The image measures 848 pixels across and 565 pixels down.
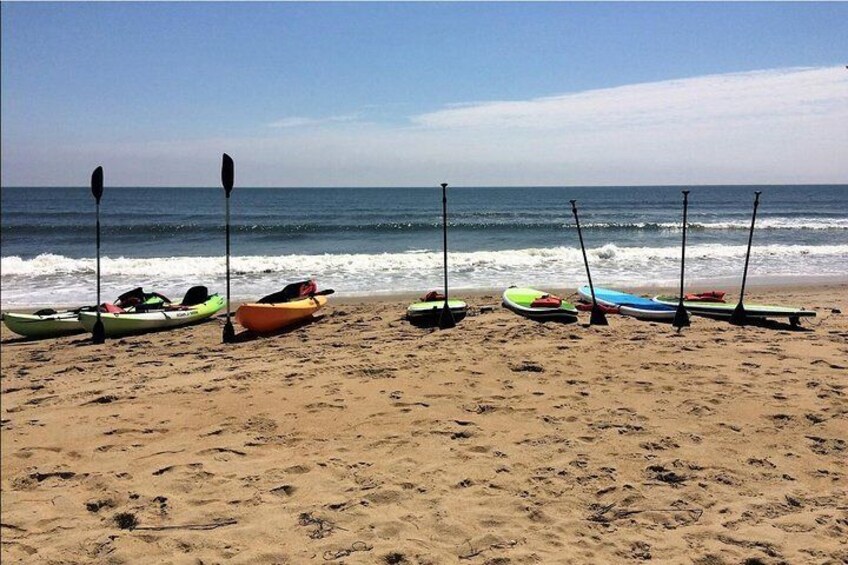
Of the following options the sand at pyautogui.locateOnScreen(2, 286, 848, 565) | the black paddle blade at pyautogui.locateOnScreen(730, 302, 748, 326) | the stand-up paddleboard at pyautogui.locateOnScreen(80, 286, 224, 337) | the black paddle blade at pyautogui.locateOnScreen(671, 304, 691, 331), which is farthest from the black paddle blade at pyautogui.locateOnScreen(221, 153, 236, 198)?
the black paddle blade at pyautogui.locateOnScreen(730, 302, 748, 326)

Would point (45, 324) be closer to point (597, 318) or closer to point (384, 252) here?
point (597, 318)

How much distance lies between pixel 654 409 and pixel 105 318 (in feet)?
23.7

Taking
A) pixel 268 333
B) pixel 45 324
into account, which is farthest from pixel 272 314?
pixel 45 324

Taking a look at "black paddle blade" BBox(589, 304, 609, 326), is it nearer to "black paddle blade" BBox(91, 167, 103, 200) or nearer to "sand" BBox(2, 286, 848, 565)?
"sand" BBox(2, 286, 848, 565)

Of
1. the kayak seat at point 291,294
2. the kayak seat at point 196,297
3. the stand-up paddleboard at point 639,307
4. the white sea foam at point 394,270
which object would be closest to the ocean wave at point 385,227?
the white sea foam at point 394,270

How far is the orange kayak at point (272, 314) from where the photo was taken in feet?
28.7

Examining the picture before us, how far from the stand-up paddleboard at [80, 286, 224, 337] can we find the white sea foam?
2156 millimetres

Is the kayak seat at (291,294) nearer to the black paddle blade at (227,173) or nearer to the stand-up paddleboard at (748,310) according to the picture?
the black paddle blade at (227,173)

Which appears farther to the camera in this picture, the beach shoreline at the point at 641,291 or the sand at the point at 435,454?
the beach shoreline at the point at 641,291

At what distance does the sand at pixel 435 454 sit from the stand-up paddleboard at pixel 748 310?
1241 millimetres

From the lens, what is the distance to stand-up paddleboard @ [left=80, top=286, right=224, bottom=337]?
891 centimetres

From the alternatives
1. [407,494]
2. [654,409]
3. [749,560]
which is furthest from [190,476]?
[654,409]

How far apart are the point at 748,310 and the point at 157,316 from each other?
849cm

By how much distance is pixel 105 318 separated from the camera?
8.83m
